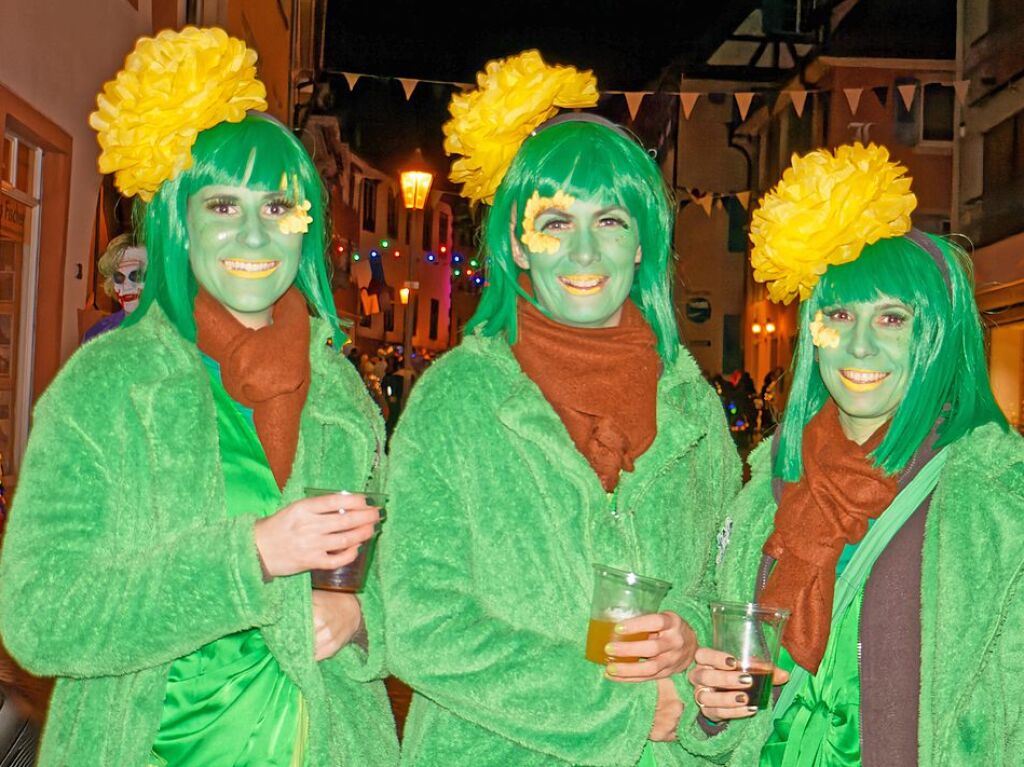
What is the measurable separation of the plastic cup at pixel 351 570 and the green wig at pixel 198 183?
0.57 metres

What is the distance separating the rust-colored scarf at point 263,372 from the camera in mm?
2598

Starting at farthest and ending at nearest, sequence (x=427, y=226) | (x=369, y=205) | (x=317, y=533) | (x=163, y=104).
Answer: (x=427, y=226) < (x=369, y=205) < (x=163, y=104) < (x=317, y=533)

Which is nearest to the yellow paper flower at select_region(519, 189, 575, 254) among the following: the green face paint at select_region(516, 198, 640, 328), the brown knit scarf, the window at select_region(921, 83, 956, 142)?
the green face paint at select_region(516, 198, 640, 328)

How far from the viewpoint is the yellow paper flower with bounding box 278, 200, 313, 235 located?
8.73 ft

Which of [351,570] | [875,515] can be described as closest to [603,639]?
[351,570]

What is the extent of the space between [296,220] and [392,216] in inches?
1685

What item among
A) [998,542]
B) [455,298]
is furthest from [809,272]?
[455,298]

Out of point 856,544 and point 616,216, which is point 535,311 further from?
point 856,544

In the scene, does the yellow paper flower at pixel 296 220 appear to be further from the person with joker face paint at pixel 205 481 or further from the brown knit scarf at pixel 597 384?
the brown knit scarf at pixel 597 384

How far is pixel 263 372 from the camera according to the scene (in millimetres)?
2596

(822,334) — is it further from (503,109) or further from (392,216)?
(392,216)

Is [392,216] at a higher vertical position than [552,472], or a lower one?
higher

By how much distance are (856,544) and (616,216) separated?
0.90m

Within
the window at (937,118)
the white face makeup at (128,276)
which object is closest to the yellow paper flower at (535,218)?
the white face makeup at (128,276)
